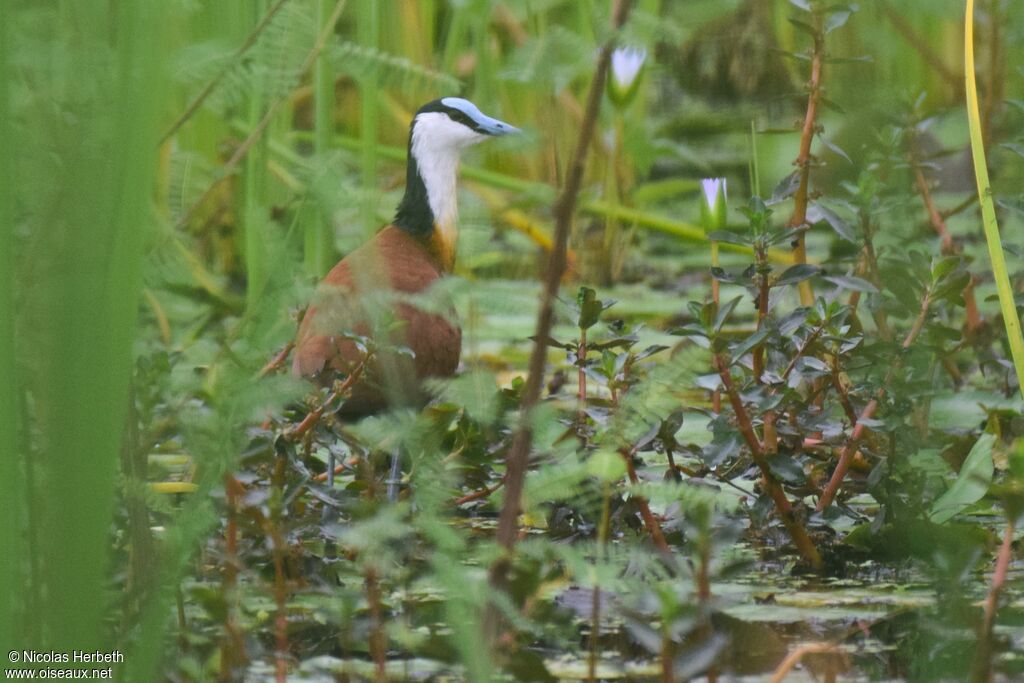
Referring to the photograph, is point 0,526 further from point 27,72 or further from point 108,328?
point 27,72

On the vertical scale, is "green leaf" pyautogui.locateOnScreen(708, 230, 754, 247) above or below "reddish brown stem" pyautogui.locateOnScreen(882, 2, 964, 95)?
below

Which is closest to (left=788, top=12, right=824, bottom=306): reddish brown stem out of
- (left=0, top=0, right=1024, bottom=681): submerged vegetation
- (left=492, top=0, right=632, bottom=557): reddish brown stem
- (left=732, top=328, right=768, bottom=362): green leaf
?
(left=0, top=0, right=1024, bottom=681): submerged vegetation

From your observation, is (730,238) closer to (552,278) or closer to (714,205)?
(714,205)

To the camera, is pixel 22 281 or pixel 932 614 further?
pixel 932 614

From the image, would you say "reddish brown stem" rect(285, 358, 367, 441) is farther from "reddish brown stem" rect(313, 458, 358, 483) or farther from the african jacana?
"reddish brown stem" rect(313, 458, 358, 483)

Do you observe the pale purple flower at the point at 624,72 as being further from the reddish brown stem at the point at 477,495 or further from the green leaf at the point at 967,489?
the green leaf at the point at 967,489

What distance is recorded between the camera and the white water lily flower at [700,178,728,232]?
1896 mm

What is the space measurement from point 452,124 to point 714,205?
120cm

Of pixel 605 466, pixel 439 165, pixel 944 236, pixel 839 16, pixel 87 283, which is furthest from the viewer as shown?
pixel 439 165

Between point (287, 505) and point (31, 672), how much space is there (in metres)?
0.55

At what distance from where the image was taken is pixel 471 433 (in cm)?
184

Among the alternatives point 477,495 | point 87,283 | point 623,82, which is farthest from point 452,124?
point 87,283

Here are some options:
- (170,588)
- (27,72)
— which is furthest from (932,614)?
A: (27,72)

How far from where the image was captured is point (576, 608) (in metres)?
1.59
